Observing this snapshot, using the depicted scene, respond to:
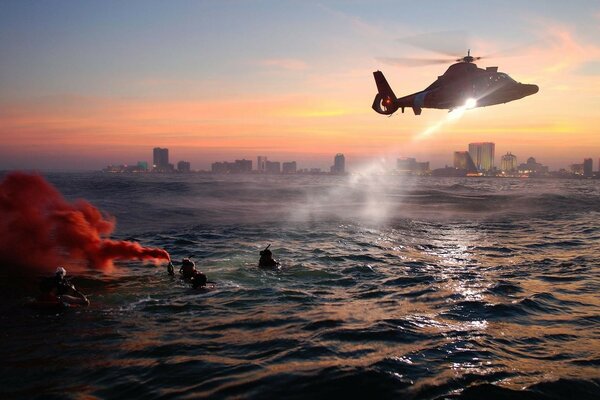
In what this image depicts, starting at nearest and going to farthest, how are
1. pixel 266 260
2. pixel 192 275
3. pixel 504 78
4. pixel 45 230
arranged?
pixel 192 275, pixel 45 230, pixel 266 260, pixel 504 78

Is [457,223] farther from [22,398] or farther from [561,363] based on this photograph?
[22,398]

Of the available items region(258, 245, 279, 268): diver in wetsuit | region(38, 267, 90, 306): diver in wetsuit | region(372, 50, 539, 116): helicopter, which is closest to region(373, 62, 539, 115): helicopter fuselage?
region(372, 50, 539, 116): helicopter

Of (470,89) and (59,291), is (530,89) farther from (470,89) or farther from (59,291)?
(59,291)

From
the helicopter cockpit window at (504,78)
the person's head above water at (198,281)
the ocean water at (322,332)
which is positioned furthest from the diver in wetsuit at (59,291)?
the helicopter cockpit window at (504,78)

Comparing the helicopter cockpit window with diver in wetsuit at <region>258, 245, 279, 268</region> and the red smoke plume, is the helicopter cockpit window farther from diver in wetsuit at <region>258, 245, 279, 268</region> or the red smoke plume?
the red smoke plume

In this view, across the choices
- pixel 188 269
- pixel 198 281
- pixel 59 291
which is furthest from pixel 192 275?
pixel 59 291
